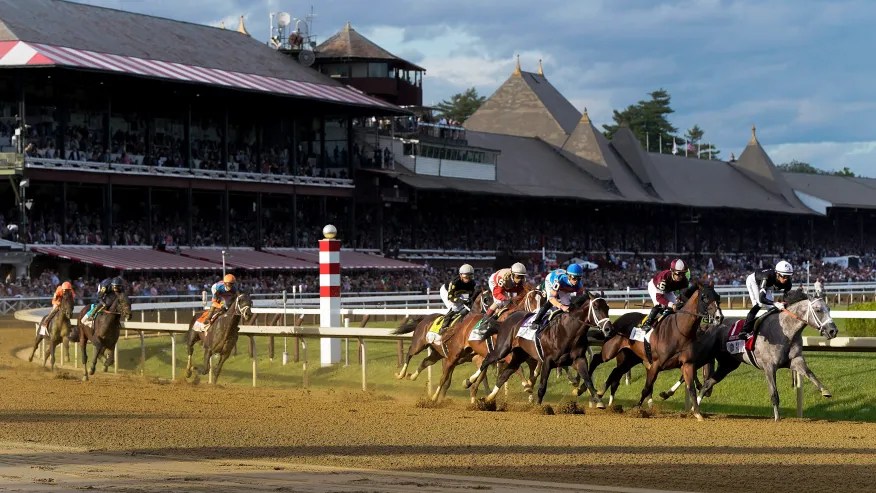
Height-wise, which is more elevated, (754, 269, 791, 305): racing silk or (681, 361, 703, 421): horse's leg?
(754, 269, 791, 305): racing silk

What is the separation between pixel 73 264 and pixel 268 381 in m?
17.8

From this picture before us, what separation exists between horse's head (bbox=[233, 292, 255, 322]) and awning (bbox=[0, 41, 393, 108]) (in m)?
19.7

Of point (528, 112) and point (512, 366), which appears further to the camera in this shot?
point (528, 112)

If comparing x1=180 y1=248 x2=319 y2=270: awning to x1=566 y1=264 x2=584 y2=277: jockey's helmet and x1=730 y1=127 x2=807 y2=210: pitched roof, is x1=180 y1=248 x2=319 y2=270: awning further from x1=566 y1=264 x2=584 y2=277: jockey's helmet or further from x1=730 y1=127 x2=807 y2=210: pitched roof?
x1=730 y1=127 x2=807 y2=210: pitched roof

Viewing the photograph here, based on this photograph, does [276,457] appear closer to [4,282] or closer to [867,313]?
[867,313]

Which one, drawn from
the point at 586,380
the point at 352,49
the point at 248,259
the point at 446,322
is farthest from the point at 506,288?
the point at 352,49

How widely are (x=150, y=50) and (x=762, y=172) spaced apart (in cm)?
3655

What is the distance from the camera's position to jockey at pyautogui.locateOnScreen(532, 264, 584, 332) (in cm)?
1634

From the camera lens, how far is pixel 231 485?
973 centimetres

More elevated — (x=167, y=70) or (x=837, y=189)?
(x=167, y=70)

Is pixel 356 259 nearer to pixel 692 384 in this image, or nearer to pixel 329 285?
pixel 329 285

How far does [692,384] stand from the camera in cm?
1534

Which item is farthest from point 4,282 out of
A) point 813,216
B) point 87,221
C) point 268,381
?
point 813,216

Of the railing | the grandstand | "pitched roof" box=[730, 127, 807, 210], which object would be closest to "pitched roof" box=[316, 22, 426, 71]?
the grandstand
